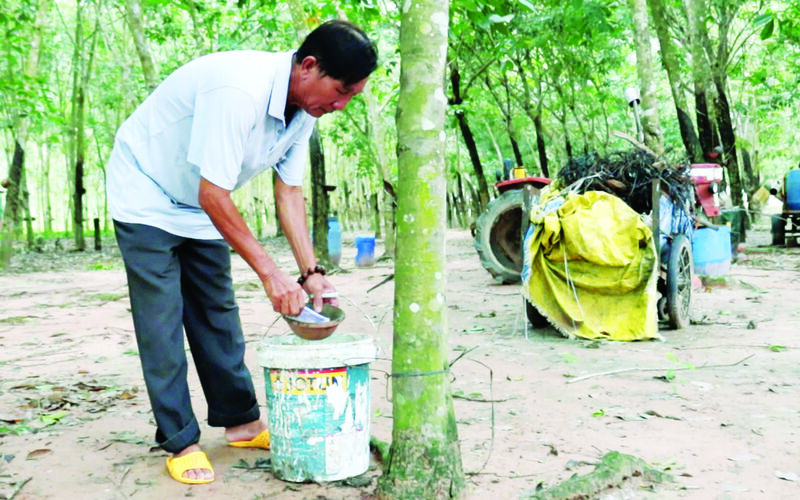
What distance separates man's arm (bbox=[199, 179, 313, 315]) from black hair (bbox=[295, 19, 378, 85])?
524 mm

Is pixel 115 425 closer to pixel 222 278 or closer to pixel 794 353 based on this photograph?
pixel 222 278

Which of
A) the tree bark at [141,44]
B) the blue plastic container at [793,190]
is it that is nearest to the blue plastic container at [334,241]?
the tree bark at [141,44]

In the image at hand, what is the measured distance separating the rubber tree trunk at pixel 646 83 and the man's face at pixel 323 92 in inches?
234

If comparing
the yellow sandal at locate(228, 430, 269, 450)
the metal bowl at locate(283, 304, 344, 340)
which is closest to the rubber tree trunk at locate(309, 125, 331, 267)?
the yellow sandal at locate(228, 430, 269, 450)

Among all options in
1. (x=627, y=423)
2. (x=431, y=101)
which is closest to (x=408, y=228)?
(x=431, y=101)

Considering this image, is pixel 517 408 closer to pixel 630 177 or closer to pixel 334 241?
pixel 630 177

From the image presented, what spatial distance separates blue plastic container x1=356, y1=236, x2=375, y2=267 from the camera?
39.2 feet

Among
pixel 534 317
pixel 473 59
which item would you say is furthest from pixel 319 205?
pixel 473 59

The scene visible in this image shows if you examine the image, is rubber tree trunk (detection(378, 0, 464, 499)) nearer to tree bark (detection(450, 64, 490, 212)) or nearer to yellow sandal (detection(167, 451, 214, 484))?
yellow sandal (detection(167, 451, 214, 484))

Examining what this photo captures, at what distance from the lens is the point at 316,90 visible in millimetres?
2535

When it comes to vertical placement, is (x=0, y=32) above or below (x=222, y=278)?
above

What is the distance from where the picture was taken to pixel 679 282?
5.61 metres

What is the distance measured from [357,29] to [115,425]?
2.08 m

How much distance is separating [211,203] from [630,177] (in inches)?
155
